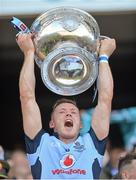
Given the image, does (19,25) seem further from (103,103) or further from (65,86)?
(103,103)

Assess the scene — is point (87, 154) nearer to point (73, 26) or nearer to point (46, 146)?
point (46, 146)

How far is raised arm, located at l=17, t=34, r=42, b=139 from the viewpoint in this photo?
15.7ft

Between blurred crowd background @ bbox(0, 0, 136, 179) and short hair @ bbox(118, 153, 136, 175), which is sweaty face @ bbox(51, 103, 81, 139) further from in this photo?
blurred crowd background @ bbox(0, 0, 136, 179)

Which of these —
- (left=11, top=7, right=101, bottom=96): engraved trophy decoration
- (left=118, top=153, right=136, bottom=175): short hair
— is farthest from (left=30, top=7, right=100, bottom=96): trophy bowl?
(left=118, top=153, right=136, bottom=175): short hair

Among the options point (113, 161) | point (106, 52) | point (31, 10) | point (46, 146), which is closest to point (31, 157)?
point (46, 146)

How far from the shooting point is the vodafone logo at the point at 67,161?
4715 millimetres

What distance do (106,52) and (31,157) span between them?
84cm

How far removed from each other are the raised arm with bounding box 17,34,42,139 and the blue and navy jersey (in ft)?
0.20

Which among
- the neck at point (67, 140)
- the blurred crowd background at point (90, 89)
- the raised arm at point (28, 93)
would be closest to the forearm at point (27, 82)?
the raised arm at point (28, 93)

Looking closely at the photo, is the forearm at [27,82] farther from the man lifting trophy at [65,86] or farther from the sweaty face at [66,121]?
the sweaty face at [66,121]

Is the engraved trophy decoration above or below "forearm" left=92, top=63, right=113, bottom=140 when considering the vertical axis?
above

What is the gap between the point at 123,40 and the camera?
38.9ft

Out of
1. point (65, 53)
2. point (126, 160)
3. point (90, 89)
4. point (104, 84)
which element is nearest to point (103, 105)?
point (104, 84)

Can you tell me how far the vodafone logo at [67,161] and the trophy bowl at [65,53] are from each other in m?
0.41
